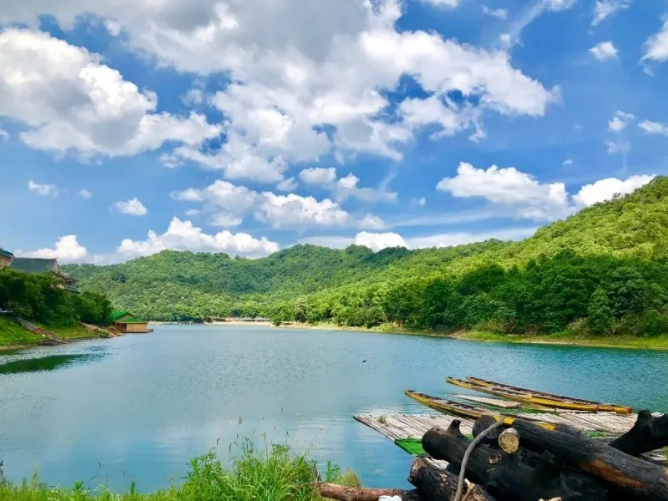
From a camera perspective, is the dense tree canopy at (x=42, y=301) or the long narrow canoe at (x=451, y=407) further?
the dense tree canopy at (x=42, y=301)

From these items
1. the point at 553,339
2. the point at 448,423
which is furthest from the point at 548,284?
the point at 448,423

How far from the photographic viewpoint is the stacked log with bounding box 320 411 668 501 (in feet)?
17.2

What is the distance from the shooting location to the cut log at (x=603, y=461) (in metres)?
5.04

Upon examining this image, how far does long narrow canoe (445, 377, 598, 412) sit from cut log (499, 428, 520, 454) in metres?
19.2

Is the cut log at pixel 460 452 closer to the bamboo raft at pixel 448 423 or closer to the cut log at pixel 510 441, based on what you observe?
the cut log at pixel 510 441

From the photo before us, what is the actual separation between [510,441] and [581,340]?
64.2 m

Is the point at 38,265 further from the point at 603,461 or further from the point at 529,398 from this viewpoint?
the point at 603,461

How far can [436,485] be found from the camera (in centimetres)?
A: 636

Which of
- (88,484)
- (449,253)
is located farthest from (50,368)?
(449,253)

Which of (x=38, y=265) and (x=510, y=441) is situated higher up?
(x=38, y=265)

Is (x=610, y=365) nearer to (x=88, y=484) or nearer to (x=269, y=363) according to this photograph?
(x=269, y=363)

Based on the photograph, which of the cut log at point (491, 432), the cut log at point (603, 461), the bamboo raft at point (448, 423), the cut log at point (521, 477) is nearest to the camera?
the cut log at point (603, 461)

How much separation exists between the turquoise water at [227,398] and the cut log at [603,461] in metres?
8.12

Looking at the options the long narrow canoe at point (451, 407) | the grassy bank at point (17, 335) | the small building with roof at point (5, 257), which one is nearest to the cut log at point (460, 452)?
the long narrow canoe at point (451, 407)
